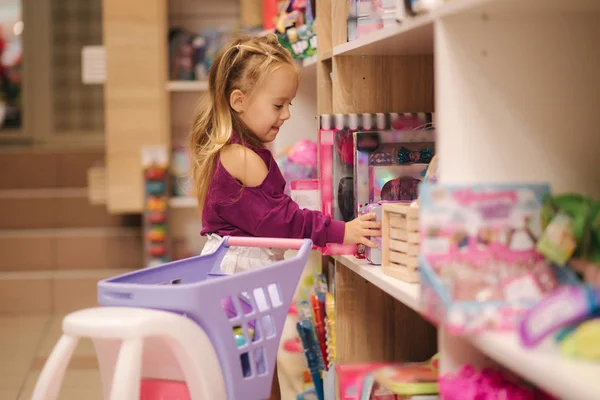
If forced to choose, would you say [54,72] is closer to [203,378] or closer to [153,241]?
[153,241]

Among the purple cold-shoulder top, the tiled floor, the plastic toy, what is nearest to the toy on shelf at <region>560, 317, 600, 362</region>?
the plastic toy

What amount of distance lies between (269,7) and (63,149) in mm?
3013

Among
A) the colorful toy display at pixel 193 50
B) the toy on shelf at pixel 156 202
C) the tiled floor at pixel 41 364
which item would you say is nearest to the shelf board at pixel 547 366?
the tiled floor at pixel 41 364

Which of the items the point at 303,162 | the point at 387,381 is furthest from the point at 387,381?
the point at 303,162

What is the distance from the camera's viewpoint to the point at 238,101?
6.81ft

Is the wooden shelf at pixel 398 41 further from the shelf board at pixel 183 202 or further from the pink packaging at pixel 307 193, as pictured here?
the shelf board at pixel 183 202

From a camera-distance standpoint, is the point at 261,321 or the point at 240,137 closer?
the point at 261,321

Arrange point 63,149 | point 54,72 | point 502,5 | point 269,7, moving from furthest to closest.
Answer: point 54,72, point 63,149, point 269,7, point 502,5

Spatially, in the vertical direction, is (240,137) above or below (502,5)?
below

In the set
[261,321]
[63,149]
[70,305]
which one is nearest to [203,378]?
[261,321]

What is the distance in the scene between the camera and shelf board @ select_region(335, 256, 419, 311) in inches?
51.4

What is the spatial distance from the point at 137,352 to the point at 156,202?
3.13 meters

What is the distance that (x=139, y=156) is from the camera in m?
4.36

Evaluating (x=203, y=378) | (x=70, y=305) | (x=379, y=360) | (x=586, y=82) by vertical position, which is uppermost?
(x=586, y=82)
